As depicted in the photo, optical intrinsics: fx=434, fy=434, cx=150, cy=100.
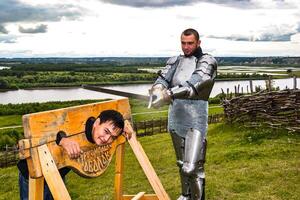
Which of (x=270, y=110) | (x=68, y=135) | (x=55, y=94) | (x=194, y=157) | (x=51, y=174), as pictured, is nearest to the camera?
(x=51, y=174)

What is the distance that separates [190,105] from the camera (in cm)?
521

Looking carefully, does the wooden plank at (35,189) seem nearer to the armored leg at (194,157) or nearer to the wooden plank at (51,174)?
the wooden plank at (51,174)

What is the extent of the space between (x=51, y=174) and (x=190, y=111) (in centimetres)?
204

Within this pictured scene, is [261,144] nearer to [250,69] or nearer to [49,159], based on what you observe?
[49,159]

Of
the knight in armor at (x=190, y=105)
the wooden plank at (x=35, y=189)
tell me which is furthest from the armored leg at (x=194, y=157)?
the wooden plank at (x=35, y=189)

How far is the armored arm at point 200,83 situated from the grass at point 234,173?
305cm

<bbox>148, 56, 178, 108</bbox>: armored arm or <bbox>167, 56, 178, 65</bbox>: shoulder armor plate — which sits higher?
<bbox>167, 56, 178, 65</bbox>: shoulder armor plate

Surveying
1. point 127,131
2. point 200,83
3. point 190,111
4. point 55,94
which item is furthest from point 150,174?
point 55,94

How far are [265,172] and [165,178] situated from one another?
85.1 inches

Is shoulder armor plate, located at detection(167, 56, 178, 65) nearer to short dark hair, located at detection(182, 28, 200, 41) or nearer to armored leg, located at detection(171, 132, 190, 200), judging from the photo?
short dark hair, located at detection(182, 28, 200, 41)

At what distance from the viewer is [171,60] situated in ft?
18.0

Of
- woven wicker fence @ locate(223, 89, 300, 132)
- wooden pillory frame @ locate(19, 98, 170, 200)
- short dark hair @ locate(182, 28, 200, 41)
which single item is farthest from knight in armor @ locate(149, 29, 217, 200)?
woven wicker fence @ locate(223, 89, 300, 132)

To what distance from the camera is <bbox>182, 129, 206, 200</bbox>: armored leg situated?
507cm

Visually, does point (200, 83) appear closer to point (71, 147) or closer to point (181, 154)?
point (181, 154)
